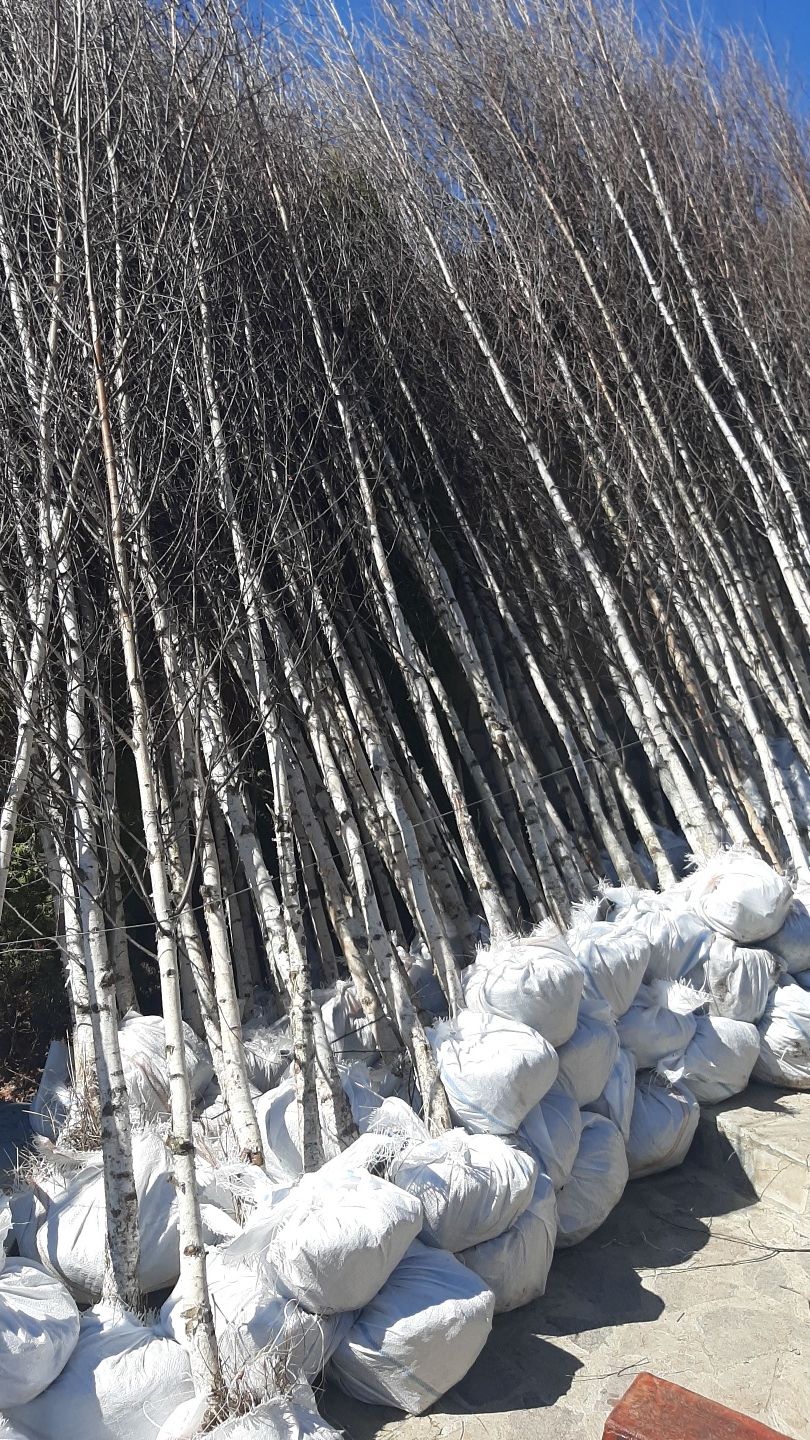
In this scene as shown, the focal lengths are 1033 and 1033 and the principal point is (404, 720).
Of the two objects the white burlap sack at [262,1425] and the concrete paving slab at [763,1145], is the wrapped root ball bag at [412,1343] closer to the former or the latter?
the white burlap sack at [262,1425]

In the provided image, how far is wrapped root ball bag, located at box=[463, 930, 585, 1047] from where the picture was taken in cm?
462

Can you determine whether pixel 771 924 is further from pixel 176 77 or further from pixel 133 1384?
pixel 176 77

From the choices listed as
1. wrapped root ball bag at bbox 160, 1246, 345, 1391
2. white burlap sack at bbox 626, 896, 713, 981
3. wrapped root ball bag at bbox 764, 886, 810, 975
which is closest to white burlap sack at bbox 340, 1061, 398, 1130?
wrapped root ball bag at bbox 160, 1246, 345, 1391

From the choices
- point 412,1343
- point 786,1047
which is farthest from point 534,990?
point 786,1047

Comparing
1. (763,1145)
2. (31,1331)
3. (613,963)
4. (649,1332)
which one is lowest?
(649,1332)

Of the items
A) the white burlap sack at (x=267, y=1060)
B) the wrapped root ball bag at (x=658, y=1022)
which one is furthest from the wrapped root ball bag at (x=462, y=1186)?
the white burlap sack at (x=267, y=1060)

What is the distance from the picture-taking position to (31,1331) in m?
3.10

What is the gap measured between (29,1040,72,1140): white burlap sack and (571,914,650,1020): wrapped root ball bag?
2.62 m

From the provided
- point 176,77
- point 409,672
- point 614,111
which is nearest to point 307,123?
point 614,111

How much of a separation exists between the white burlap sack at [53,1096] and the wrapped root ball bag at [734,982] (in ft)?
11.1

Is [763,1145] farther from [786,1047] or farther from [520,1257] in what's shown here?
[520,1257]

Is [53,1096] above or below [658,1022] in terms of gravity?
above

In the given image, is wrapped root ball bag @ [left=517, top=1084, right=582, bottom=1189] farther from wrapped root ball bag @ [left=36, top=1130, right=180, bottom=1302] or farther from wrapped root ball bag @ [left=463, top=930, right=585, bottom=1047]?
wrapped root ball bag @ [left=36, top=1130, right=180, bottom=1302]

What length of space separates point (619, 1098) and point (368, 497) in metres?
3.62
